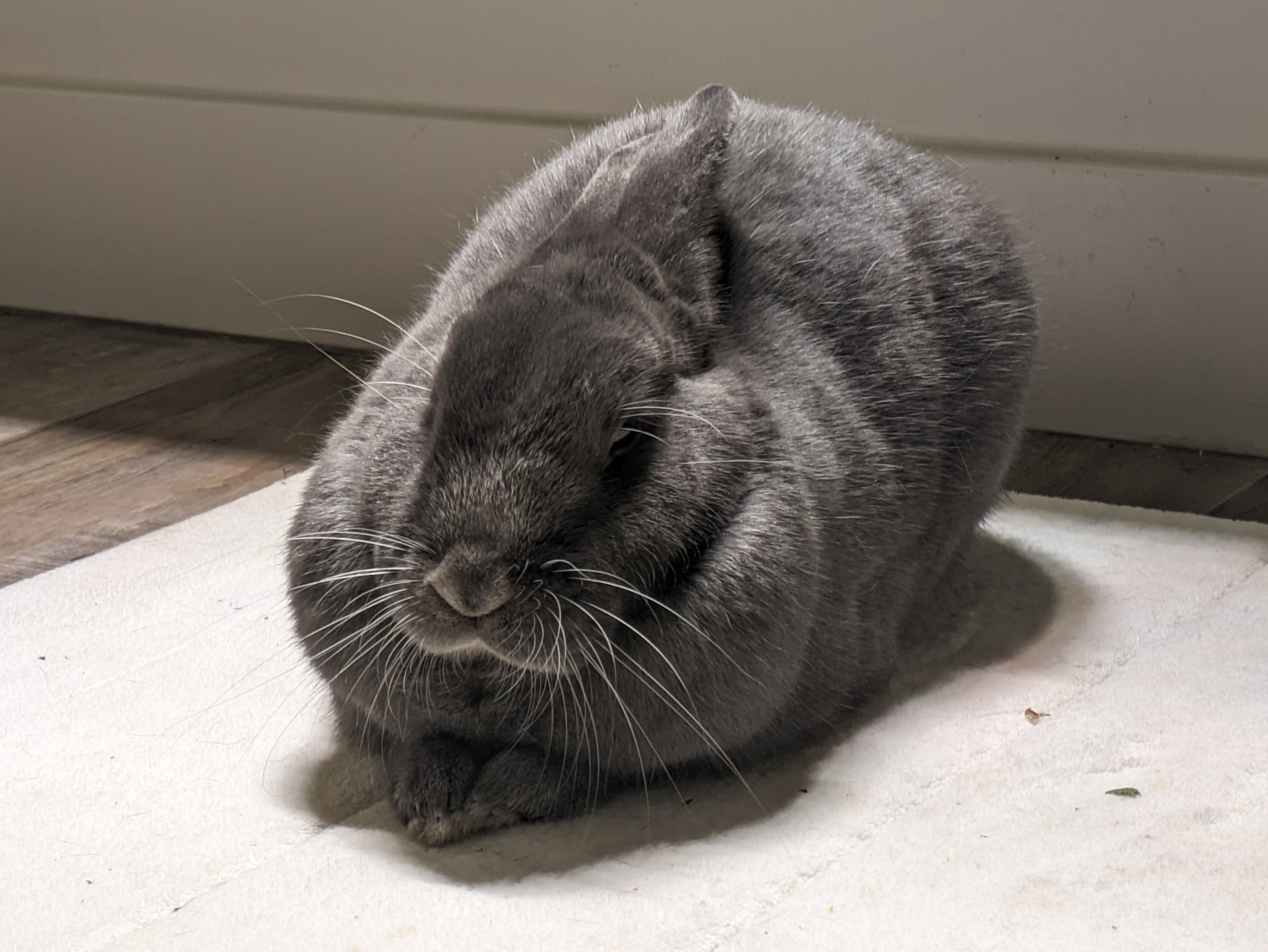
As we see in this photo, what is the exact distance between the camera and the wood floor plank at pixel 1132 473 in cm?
240

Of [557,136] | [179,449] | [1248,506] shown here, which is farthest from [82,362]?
[1248,506]

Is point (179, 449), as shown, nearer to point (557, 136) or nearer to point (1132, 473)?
point (557, 136)

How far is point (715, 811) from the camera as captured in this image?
154cm

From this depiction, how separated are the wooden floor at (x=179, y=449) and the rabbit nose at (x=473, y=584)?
106cm

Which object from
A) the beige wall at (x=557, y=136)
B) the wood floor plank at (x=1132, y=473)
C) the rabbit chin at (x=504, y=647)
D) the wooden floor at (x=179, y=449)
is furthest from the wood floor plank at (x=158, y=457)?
the wood floor plank at (x=1132, y=473)

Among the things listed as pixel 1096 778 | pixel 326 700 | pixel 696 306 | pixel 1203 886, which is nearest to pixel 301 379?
pixel 326 700

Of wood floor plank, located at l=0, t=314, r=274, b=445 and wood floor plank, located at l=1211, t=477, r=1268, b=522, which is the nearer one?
wood floor plank, located at l=1211, t=477, r=1268, b=522

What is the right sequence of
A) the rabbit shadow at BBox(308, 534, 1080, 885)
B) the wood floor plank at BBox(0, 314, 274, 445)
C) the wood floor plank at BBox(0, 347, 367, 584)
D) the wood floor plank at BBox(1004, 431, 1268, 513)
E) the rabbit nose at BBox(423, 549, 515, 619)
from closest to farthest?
the rabbit nose at BBox(423, 549, 515, 619) → the rabbit shadow at BBox(308, 534, 1080, 885) → the wood floor plank at BBox(0, 347, 367, 584) → the wood floor plank at BBox(1004, 431, 1268, 513) → the wood floor plank at BBox(0, 314, 274, 445)

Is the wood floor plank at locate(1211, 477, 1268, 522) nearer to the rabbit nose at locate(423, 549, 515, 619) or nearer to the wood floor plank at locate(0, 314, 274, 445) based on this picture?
the rabbit nose at locate(423, 549, 515, 619)

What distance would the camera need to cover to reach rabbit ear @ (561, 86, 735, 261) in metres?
1.57

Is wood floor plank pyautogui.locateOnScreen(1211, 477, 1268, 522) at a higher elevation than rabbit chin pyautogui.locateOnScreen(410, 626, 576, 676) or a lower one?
lower

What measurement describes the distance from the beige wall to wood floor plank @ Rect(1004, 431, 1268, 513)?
0.14 ft

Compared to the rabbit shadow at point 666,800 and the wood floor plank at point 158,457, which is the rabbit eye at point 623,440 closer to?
the rabbit shadow at point 666,800

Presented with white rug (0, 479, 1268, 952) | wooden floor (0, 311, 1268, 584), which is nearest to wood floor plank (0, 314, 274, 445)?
wooden floor (0, 311, 1268, 584)
